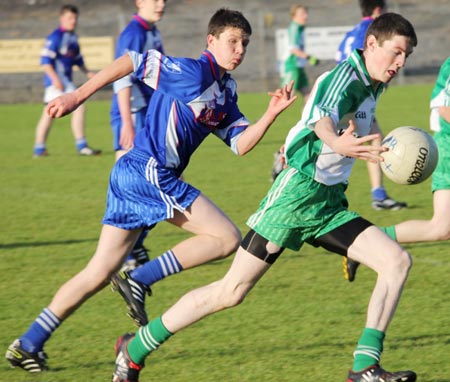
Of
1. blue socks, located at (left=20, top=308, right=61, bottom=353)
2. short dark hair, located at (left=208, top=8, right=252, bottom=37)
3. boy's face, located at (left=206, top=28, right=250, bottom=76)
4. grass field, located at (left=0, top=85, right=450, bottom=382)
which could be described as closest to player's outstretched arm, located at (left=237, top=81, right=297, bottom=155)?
boy's face, located at (left=206, top=28, right=250, bottom=76)

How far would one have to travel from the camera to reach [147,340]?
5.00 m

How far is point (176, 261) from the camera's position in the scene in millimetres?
6062

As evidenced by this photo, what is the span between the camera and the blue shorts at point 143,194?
5.53 m

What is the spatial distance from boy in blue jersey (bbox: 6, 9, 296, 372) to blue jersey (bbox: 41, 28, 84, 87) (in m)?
10.5

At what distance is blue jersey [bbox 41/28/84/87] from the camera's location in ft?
52.3

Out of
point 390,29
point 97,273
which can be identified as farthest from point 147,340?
point 390,29

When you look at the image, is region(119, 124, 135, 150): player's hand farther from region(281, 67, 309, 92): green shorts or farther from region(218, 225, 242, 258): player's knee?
region(281, 67, 309, 92): green shorts

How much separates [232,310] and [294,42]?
1207 centimetres

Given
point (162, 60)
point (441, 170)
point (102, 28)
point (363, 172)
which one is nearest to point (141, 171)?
point (162, 60)

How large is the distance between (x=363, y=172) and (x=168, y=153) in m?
8.06

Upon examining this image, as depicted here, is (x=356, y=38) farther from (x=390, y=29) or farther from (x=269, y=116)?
(x=390, y=29)

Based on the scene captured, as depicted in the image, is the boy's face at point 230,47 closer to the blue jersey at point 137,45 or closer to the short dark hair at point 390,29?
the short dark hair at point 390,29

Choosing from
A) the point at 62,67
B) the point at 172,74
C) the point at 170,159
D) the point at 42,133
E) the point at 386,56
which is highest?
the point at 386,56

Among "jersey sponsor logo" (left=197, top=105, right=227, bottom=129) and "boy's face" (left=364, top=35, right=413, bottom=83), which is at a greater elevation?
"boy's face" (left=364, top=35, right=413, bottom=83)
